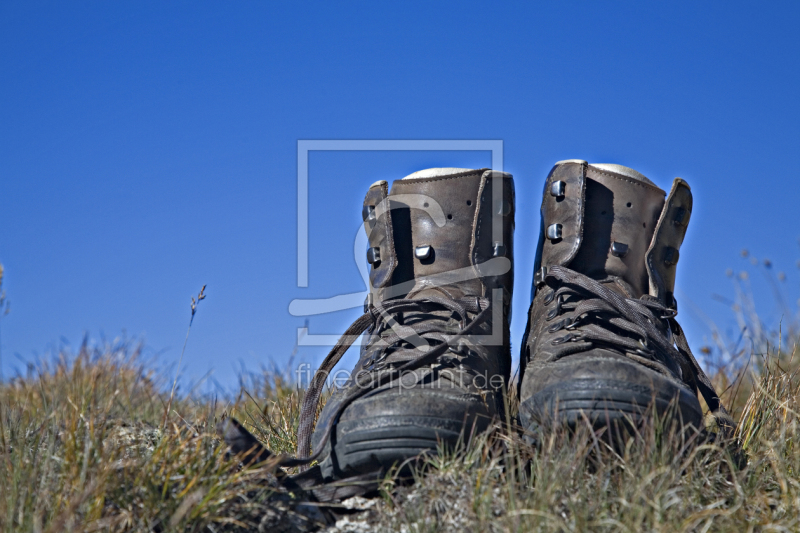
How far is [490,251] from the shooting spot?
313 cm

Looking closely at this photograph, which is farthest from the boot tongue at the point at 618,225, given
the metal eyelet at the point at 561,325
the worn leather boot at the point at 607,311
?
the metal eyelet at the point at 561,325

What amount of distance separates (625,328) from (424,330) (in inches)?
28.1

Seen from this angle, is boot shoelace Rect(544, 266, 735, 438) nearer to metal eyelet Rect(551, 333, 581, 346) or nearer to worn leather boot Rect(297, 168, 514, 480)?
metal eyelet Rect(551, 333, 581, 346)

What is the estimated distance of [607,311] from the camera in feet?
8.86

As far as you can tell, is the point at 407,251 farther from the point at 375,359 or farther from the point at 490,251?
the point at 375,359

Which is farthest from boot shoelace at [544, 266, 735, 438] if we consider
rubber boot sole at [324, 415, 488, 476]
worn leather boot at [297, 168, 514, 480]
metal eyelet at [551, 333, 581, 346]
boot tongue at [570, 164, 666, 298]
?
rubber boot sole at [324, 415, 488, 476]

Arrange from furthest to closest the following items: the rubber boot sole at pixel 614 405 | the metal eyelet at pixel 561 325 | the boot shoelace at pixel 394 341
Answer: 1. the metal eyelet at pixel 561 325
2. the boot shoelace at pixel 394 341
3. the rubber boot sole at pixel 614 405

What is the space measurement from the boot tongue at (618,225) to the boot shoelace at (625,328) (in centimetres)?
15

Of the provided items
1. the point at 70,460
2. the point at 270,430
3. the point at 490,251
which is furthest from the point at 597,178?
the point at 70,460

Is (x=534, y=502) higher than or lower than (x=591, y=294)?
lower

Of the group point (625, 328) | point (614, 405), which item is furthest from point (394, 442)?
point (625, 328)

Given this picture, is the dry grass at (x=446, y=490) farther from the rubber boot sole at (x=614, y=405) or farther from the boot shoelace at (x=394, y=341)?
the boot shoelace at (x=394, y=341)

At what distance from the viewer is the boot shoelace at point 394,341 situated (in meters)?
2.54

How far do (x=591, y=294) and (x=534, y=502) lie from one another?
111 cm
